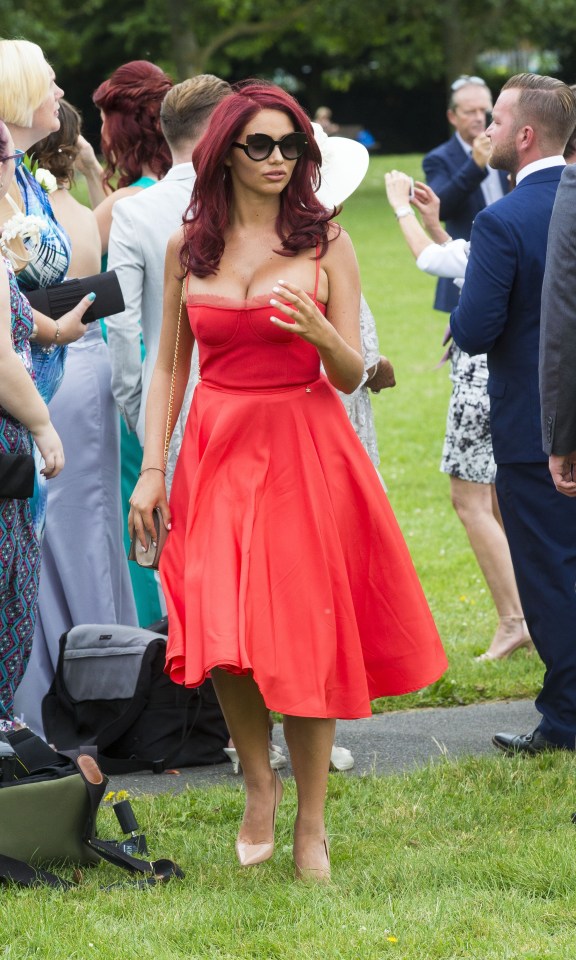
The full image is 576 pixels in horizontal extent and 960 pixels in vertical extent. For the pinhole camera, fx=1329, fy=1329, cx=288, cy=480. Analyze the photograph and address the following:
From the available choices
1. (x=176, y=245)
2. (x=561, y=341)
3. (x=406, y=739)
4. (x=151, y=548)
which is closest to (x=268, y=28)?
(x=406, y=739)

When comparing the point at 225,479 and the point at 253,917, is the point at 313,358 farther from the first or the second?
the point at 253,917

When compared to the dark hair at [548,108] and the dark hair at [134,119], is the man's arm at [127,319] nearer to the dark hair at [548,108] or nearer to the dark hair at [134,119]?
the dark hair at [134,119]

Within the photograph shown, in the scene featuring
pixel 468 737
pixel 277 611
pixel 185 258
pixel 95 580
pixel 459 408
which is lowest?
pixel 468 737

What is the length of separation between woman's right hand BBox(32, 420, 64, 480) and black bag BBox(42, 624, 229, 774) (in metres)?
1.10

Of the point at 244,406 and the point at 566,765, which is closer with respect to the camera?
the point at 244,406

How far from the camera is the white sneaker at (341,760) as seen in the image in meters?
4.89

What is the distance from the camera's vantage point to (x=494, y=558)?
20.8 ft

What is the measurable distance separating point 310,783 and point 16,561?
1210mm

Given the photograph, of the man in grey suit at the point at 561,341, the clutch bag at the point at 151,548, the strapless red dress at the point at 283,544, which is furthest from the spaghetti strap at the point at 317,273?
the clutch bag at the point at 151,548

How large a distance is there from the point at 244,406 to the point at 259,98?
85cm

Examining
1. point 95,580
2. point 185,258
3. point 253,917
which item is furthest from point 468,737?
point 185,258

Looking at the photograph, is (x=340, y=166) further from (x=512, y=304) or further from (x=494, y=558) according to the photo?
(x=494, y=558)

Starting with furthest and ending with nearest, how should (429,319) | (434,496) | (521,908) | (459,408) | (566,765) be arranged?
(429,319), (434,496), (459,408), (566,765), (521,908)

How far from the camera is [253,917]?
3.39 m
